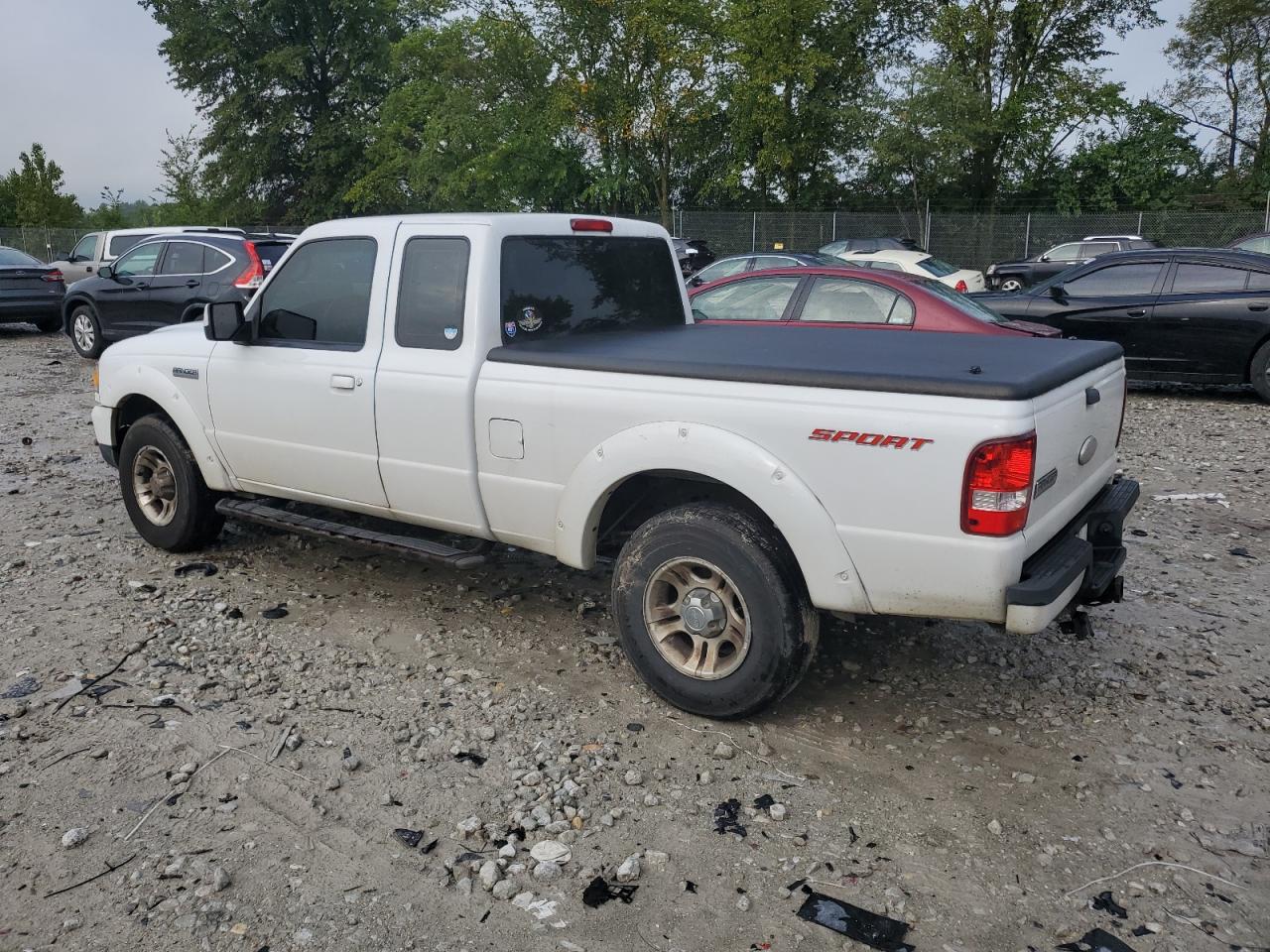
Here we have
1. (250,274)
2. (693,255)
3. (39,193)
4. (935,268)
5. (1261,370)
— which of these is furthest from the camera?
(39,193)

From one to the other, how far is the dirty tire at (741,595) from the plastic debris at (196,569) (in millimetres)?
2887

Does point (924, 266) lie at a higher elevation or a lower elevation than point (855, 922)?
higher

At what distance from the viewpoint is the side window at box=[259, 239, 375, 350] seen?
4.93m

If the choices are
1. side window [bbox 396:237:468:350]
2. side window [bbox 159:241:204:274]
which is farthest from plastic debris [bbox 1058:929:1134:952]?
side window [bbox 159:241:204:274]

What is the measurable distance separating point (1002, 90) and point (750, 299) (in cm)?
2966

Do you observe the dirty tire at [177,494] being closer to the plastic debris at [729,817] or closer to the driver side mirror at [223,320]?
the driver side mirror at [223,320]

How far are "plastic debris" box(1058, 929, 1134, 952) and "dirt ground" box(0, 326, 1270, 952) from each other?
0.17 ft

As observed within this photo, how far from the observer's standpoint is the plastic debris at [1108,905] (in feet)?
9.55

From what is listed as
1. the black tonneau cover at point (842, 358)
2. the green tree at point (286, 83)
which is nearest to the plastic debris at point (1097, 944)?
the black tonneau cover at point (842, 358)

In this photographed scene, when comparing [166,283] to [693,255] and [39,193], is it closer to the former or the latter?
[693,255]

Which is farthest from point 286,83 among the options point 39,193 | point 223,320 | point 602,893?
point 602,893

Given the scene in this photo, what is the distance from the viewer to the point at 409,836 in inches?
131

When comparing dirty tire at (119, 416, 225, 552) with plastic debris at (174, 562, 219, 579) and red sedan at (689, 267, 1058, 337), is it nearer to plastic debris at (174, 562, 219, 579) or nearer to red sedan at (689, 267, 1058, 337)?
plastic debris at (174, 562, 219, 579)

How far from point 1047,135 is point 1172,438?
28032mm
